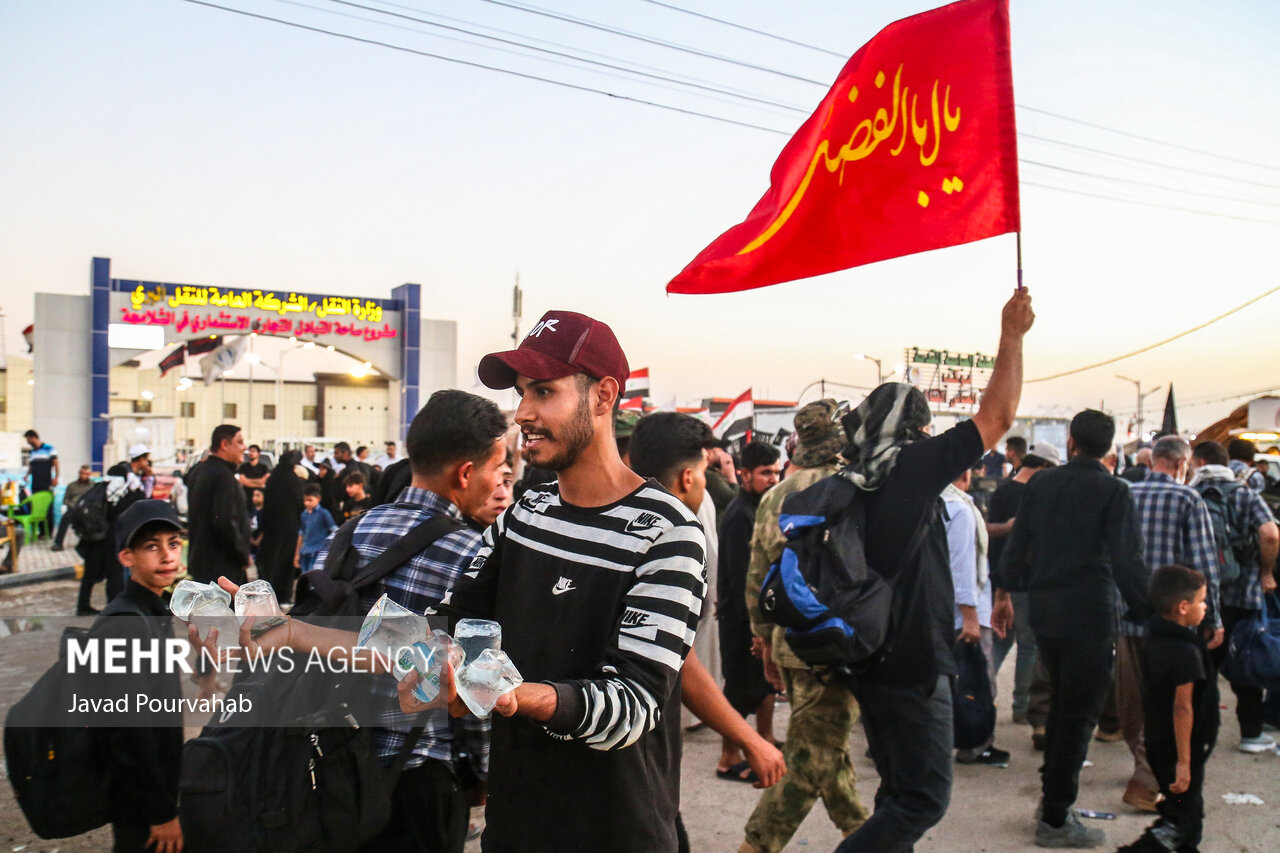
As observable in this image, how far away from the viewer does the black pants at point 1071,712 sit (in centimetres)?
433

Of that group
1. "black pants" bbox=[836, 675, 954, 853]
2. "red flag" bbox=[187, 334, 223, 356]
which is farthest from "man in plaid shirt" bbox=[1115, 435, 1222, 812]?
"red flag" bbox=[187, 334, 223, 356]

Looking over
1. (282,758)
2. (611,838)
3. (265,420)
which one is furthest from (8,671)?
(265,420)

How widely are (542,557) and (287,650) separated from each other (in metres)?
0.64

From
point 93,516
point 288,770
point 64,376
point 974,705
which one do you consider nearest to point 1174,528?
point 974,705

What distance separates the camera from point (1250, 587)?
619 cm

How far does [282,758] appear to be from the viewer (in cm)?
213

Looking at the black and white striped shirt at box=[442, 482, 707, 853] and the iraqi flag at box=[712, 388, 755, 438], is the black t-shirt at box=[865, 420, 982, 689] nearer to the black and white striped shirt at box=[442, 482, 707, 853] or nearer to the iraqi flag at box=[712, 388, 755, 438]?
the black and white striped shirt at box=[442, 482, 707, 853]

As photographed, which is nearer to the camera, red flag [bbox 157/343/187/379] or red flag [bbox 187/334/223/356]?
red flag [bbox 157/343/187/379]

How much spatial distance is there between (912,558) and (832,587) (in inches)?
13.3

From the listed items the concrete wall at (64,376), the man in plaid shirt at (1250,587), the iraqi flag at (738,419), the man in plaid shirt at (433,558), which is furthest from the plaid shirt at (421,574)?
the concrete wall at (64,376)

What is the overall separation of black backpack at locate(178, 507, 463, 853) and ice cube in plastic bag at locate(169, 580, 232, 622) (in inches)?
13.1

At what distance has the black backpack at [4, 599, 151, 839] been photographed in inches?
120

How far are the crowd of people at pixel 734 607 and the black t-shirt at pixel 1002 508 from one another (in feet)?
3.34

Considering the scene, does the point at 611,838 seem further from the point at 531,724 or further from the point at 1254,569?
the point at 1254,569
